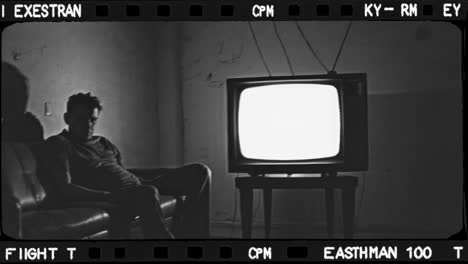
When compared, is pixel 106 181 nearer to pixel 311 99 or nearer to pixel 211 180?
pixel 211 180

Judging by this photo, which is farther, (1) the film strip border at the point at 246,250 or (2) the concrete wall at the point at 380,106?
(2) the concrete wall at the point at 380,106

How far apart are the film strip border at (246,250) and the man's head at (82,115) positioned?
0.78 ft

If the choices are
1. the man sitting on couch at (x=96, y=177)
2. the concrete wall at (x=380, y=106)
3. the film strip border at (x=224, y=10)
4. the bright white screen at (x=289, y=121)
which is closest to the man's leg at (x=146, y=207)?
the man sitting on couch at (x=96, y=177)

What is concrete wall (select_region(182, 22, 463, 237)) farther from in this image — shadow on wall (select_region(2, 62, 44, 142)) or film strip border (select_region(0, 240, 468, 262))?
shadow on wall (select_region(2, 62, 44, 142))

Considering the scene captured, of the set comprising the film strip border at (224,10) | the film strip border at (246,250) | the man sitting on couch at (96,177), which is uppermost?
the film strip border at (224,10)

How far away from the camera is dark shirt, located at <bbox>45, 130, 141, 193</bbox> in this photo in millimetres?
1150

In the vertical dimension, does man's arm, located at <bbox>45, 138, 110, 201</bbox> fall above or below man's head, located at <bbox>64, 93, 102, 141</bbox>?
below

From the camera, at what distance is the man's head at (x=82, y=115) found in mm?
1132

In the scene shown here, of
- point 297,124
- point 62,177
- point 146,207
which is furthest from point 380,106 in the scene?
point 62,177

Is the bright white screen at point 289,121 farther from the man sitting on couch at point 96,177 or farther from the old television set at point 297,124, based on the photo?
the man sitting on couch at point 96,177

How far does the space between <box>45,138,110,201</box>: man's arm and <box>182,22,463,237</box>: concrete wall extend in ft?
0.78

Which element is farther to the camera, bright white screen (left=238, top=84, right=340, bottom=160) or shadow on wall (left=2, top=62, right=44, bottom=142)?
bright white screen (left=238, top=84, right=340, bottom=160)

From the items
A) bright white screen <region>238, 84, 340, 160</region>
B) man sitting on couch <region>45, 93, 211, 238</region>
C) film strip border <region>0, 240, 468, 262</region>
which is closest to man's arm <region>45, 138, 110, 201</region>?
man sitting on couch <region>45, 93, 211, 238</region>

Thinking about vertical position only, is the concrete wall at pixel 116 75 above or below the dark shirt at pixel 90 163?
above
